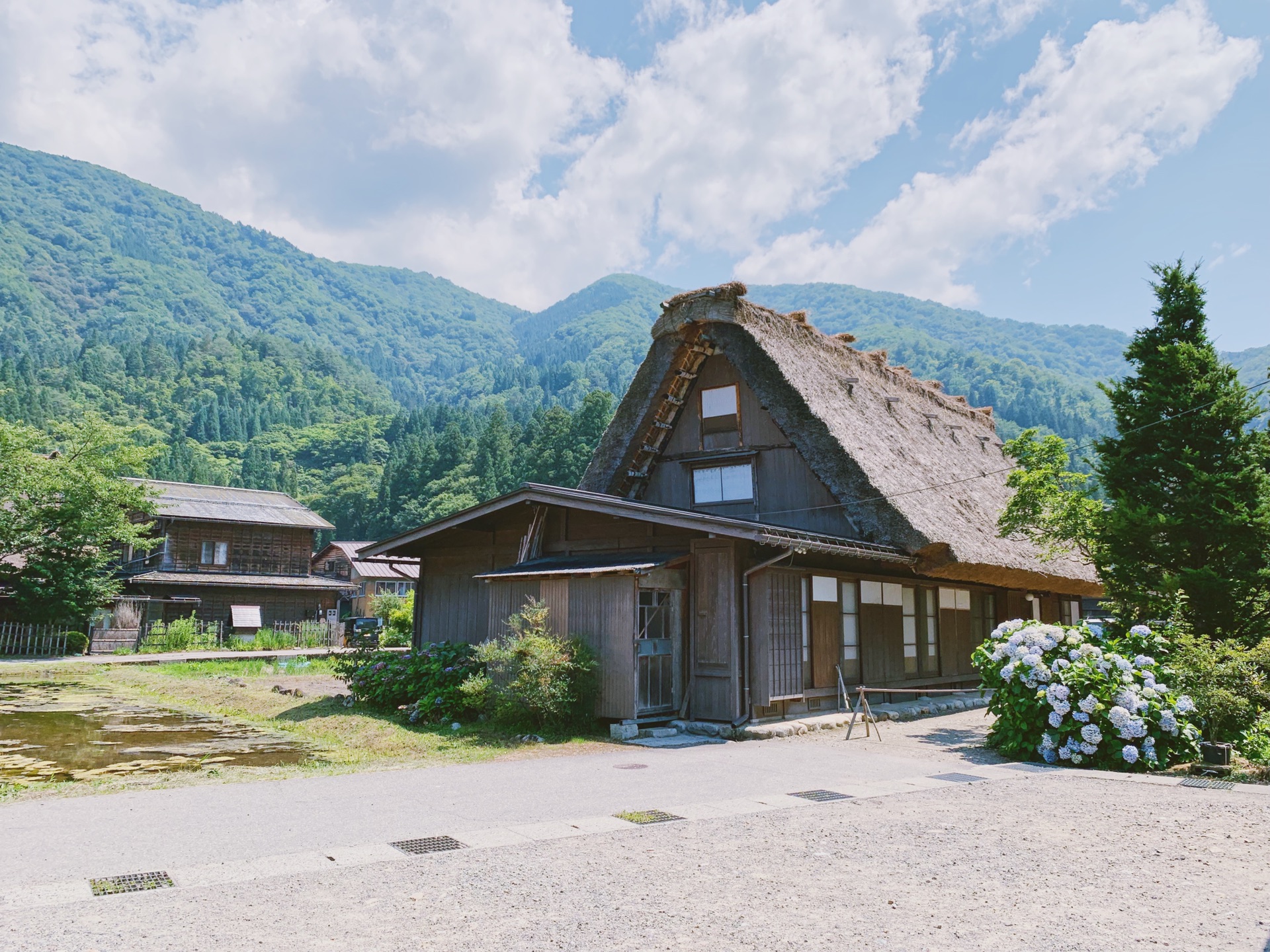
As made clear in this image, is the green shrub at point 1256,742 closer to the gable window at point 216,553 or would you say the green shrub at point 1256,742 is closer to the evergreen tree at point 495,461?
the gable window at point 216,553

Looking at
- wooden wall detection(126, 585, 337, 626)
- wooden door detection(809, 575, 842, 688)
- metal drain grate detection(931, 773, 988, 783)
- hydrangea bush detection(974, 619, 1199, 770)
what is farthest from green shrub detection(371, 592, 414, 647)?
hydrangea bush detection(974, 619, 1199, 770)

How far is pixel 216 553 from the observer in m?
34.9

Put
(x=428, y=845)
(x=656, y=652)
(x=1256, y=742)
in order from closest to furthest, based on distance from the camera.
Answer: (x=428, y=845)
(x=1256, y=742)
(x=656, y=652)

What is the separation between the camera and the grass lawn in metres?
8.41

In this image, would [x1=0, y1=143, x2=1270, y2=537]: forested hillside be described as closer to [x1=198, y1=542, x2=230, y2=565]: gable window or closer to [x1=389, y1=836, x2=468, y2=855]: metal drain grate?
[x1=198, y1=542, x2=230, y2=565]: gable window

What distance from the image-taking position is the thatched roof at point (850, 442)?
13805 millimetres

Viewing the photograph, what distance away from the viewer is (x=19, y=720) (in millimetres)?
12586

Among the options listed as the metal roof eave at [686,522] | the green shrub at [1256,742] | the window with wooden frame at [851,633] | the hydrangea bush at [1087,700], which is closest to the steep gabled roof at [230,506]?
the metal roof eave at [686,522]

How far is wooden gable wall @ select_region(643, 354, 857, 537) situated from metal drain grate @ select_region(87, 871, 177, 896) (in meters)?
11.1

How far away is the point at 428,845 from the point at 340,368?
126 m

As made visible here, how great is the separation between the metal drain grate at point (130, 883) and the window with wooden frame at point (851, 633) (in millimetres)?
10877

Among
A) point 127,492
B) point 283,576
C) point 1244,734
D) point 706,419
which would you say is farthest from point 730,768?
point 283,576

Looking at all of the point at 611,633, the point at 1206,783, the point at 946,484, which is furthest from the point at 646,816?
the point at 946,484

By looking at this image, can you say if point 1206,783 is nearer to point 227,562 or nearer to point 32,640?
point 32,640
